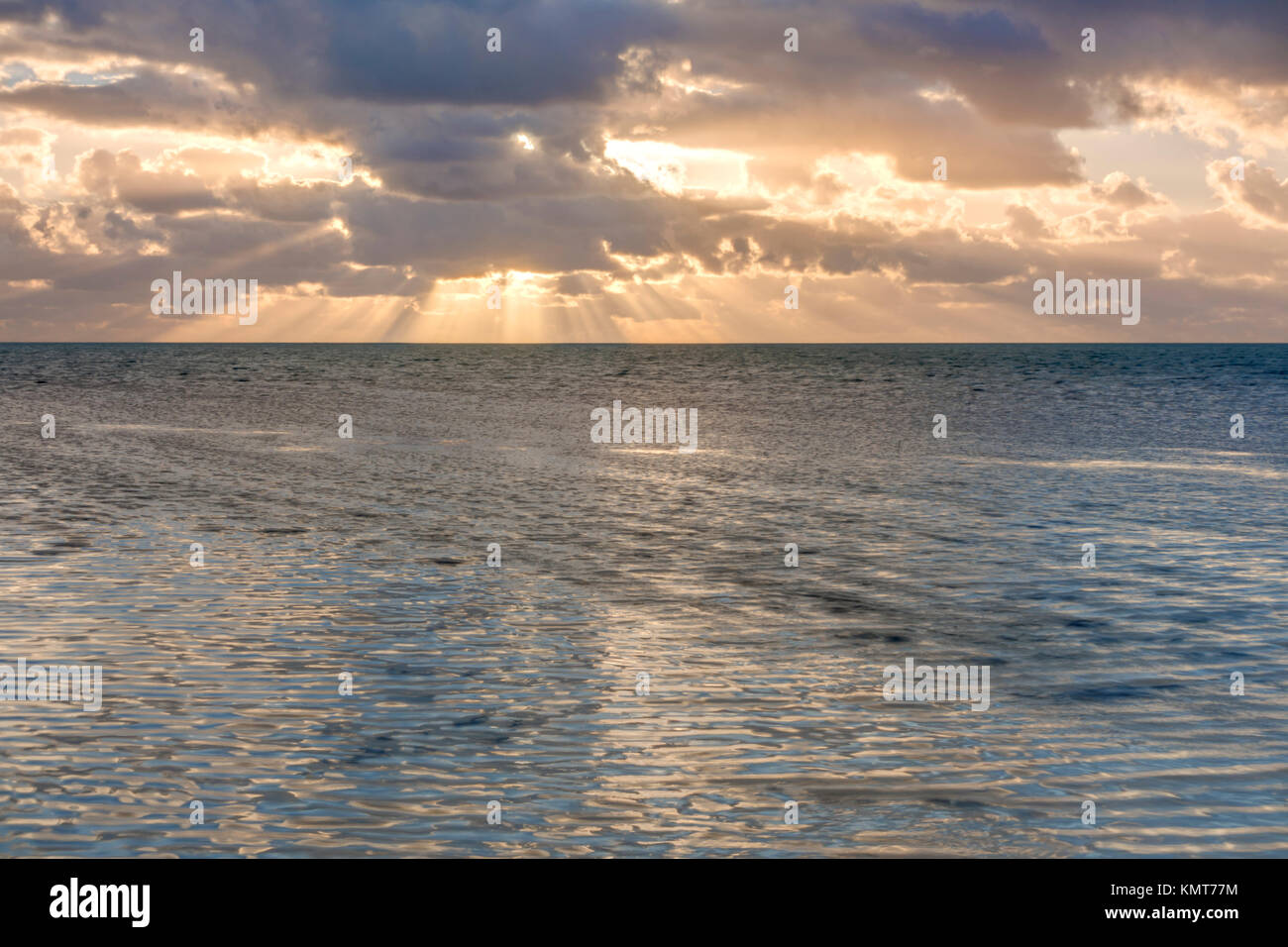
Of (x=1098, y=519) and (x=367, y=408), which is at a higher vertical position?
(x=367, y=408)

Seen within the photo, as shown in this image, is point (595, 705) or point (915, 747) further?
point (595, 705)

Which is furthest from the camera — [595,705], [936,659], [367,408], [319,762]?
[367,408]

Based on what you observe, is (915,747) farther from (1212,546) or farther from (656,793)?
(1212,546)

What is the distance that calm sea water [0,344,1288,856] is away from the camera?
8930mm

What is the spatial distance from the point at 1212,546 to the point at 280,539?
1805 cm

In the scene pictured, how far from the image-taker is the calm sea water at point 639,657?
29.3 ft

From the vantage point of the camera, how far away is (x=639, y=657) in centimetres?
1400

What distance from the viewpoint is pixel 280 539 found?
896 inches

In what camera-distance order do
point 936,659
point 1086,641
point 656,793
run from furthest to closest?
1. point 1086,641
2. point 936,659
3. point 656,793
